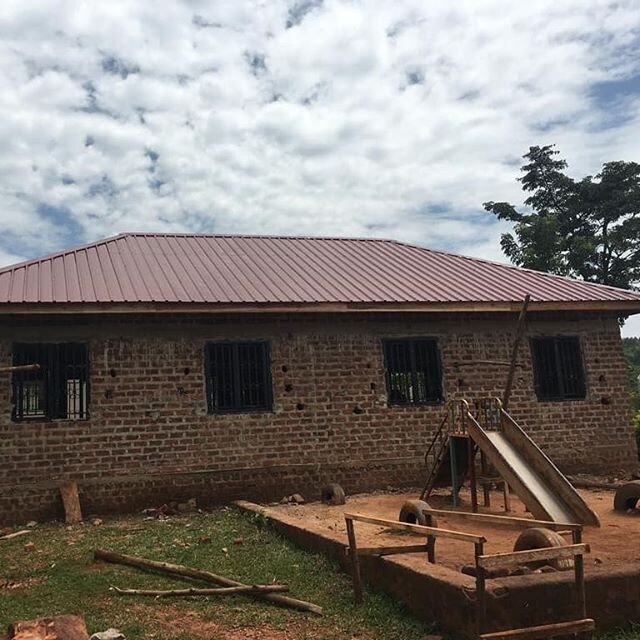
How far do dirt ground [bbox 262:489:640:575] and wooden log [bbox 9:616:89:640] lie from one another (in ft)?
8.59

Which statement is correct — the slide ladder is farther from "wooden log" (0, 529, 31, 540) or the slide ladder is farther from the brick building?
"wooden log" (0, 529, 31, 540)

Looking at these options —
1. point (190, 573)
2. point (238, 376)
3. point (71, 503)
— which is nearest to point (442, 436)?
point (238, 376)

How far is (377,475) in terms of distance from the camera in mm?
11805

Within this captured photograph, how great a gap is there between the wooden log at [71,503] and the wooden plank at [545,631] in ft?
23.4

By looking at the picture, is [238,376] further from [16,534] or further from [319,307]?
[16,534]

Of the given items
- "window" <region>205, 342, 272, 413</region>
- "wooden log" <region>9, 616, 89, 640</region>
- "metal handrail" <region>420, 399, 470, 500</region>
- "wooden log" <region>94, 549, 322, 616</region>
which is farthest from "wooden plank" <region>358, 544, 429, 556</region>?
"window" <region>205, 342, 272, 413</region>

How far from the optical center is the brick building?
1042 cm

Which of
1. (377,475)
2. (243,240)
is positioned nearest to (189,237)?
(243,240)

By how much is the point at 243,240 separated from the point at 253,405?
17.4ft

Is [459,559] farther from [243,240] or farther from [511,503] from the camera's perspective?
[243,240]

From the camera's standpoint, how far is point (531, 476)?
9047mm

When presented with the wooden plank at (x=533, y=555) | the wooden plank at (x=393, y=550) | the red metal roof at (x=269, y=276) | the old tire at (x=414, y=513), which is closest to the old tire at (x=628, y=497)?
the old tire at (x=414, y=513)

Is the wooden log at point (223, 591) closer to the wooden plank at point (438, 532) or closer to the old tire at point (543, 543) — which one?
the wooden plank at point (438, 532)

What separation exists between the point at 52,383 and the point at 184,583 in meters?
5.09
